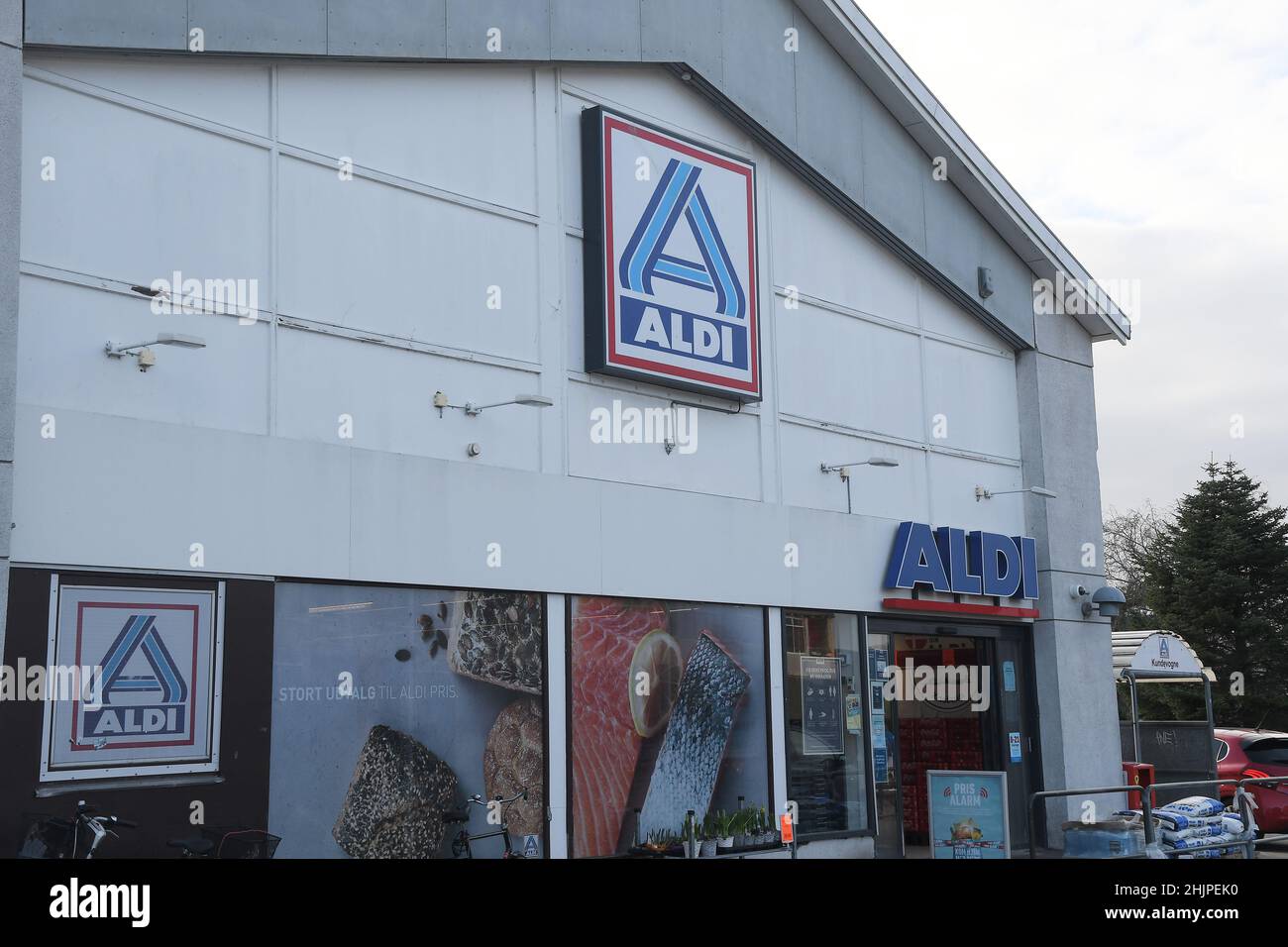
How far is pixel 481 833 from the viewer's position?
11.8 meters

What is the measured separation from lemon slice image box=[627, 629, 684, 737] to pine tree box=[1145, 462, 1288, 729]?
28831 mm

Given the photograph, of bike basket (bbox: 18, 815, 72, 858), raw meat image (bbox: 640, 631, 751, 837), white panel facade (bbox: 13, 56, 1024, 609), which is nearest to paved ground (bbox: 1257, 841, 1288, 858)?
white panel facade (bbox: 13, 56, 1024, 609)

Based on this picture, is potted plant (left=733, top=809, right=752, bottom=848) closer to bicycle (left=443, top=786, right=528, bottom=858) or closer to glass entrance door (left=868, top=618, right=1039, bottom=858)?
bicycle (left=443, top=786, right=528, bottom=858)

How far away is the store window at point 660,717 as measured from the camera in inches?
509

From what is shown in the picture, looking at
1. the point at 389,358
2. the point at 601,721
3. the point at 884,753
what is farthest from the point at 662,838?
the point at 389,358

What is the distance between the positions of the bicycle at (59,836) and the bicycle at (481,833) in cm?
319

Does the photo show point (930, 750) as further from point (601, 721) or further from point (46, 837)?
point (46, 837)

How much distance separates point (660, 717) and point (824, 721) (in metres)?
2.87

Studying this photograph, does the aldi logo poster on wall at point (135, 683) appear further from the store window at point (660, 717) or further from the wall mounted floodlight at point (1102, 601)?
the wall mounted floodlight at point (1102, 601)

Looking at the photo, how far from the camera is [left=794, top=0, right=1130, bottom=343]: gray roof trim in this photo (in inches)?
669

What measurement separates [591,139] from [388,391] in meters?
3.85

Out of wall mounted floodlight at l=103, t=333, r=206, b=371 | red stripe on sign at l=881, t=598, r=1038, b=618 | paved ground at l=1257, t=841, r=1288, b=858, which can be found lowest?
paved ground at l=1257, t=841, r=1288, b=858

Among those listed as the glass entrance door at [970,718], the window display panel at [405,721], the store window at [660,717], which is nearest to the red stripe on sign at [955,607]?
the glass entrance door at [970,718]
